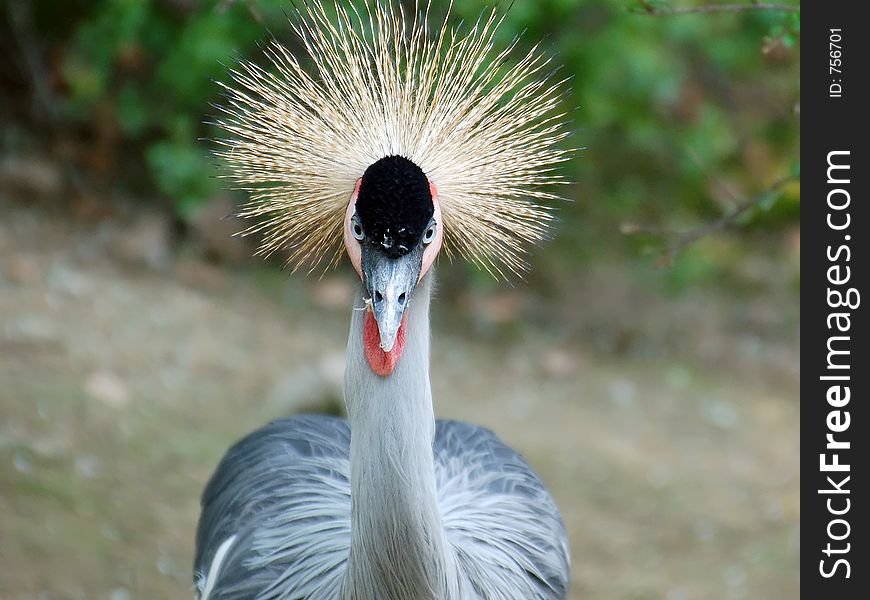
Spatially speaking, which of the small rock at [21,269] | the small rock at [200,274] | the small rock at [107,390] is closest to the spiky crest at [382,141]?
the small rock at [107,390]

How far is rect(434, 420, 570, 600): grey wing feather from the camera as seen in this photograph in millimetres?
1703

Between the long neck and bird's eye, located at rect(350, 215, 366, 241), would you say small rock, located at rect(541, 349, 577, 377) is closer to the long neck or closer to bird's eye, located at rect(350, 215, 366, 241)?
the long neck

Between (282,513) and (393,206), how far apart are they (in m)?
0.75

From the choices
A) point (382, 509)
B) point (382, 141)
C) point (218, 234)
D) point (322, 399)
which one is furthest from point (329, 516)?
point (218, 234)

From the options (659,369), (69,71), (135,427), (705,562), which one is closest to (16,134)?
(69,71)

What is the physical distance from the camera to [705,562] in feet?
9.84

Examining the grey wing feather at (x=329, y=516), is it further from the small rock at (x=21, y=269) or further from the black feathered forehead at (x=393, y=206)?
the small rock at (x=21, y=269)

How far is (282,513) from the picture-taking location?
1.88 metres

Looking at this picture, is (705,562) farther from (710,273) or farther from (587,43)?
(587,43)

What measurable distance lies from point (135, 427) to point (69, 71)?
4.94 ft

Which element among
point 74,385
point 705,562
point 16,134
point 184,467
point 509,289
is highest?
point 16,134

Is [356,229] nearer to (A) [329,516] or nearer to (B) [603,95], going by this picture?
(A) [329,516]

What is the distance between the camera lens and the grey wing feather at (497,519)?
5.59 feet

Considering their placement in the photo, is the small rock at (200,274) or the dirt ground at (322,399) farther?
the small rock at (200,274)
